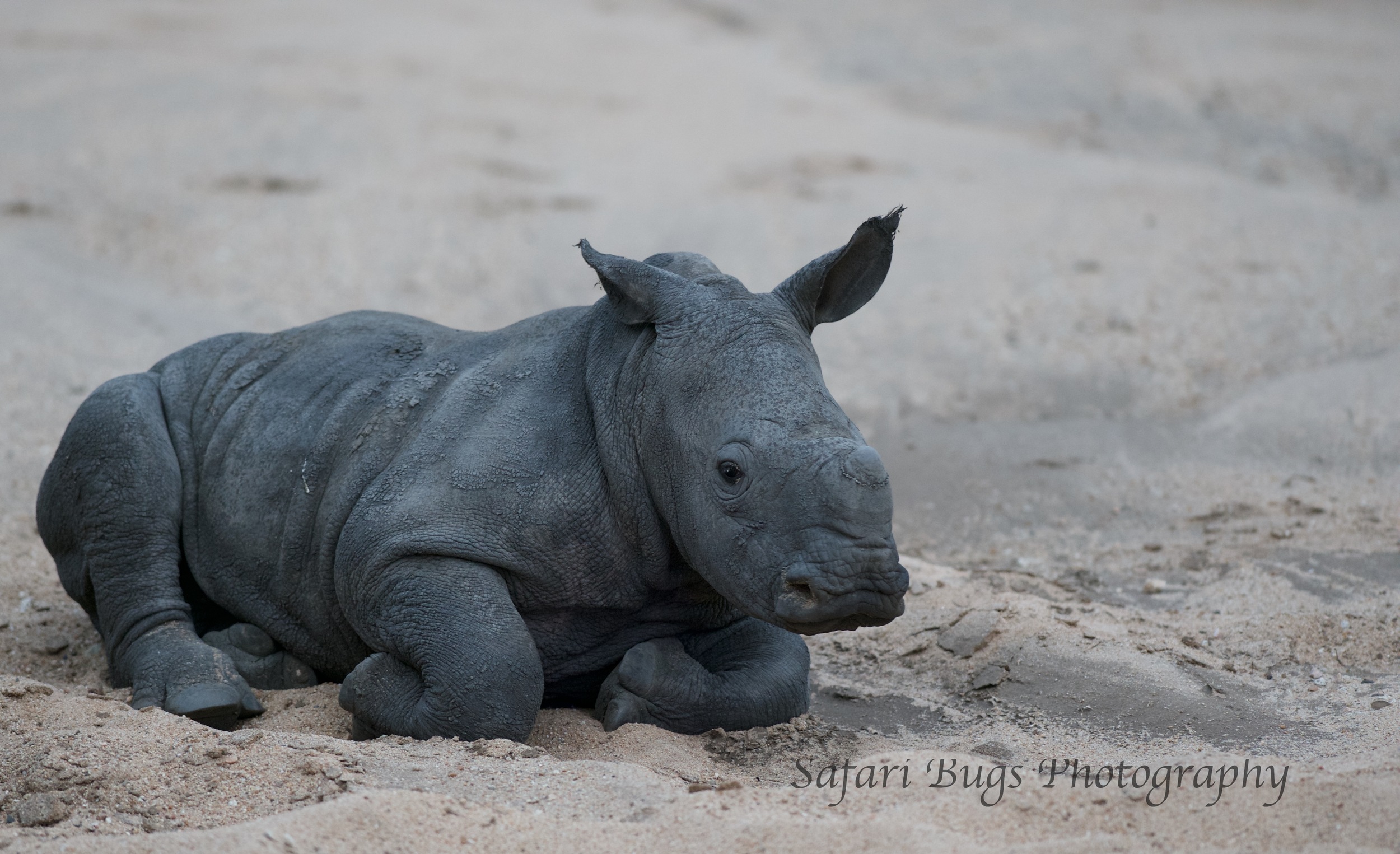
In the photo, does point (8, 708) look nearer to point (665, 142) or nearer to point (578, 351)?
point (578, 351)

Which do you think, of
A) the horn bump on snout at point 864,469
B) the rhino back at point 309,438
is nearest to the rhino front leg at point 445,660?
the rhino back at point 309,438

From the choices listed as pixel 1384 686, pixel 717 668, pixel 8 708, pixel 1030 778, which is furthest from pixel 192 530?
pixel 1384 686

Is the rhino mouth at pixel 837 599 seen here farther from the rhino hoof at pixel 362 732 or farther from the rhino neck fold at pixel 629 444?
the rhino hoof at pixel 362 732

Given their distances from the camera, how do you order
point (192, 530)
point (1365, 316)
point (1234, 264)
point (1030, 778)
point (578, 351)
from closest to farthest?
point (1030, 778)
point (578, 351)
point (192, 530)
point (1365, 316)
point (1234, 264)

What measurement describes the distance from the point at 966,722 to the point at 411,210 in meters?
6.96

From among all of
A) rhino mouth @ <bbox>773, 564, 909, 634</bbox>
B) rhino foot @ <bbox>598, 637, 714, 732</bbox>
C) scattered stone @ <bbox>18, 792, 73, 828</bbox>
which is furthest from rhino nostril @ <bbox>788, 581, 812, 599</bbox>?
scattered stone @ <bbox>18, 792, 73, 828</bbox>

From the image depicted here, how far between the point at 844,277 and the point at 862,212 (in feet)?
19.9

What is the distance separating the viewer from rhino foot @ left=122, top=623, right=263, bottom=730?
427 centimetres

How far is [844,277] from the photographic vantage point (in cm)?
421

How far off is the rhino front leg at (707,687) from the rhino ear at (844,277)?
1046mm

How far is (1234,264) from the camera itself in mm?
9242

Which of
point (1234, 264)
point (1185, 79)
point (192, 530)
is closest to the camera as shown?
point (192, 530)

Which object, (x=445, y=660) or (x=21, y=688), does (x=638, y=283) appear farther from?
(x=21, y=688)

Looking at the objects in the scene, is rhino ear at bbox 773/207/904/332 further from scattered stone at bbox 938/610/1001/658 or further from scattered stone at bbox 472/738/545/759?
scattered stone at bbox 472/738/545/759
